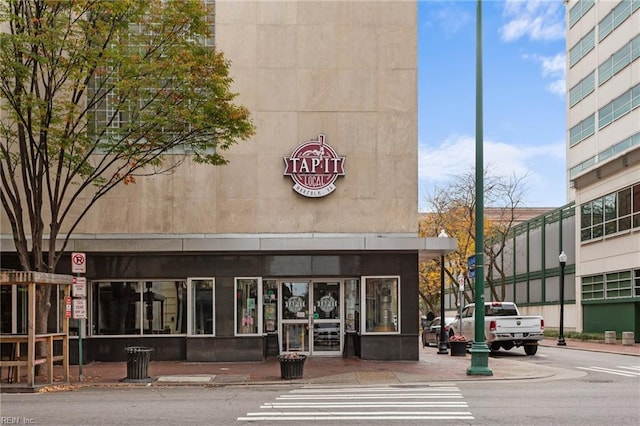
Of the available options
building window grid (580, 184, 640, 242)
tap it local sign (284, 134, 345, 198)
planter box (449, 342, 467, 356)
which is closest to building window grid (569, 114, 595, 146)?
building window grid (580, 184, 640, 242)

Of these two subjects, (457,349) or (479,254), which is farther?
(457,349)

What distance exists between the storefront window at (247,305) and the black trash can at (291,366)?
14.9ft

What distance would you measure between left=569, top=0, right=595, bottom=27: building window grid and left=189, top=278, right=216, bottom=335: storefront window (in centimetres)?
3459

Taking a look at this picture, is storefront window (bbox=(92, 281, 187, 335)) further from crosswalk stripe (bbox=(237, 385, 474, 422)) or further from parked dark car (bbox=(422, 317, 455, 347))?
parked dark car (bbox=(422, 317, 455, 347))

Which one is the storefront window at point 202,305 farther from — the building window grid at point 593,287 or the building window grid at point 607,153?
the building window grid at point 593,287

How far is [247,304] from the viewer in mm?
21844

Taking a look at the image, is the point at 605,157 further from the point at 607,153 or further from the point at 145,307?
the point at 145,307

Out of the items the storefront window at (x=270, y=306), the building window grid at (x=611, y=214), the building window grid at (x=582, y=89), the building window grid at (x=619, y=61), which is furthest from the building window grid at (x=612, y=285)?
the storefront window at (x=270, y=306)

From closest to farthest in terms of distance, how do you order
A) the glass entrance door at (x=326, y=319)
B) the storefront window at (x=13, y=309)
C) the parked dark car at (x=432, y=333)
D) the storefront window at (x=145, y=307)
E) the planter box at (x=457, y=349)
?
the storefront window at (x=13, y=309), the storefront window at (x=145, y=307), the glass entrance door at (x=326, y=319), the planter box at (x=457, y=349), the parked dark car at (x=432, y=333)

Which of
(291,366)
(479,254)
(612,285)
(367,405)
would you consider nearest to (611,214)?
(612,285)

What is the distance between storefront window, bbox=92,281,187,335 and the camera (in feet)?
72.3

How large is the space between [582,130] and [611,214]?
8.84m

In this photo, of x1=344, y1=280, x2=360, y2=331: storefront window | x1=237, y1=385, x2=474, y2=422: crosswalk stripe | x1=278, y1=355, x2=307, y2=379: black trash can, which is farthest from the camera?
x1=344, y1=280, x2=360, y2=331: storefront window

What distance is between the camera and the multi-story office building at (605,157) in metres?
37.7
